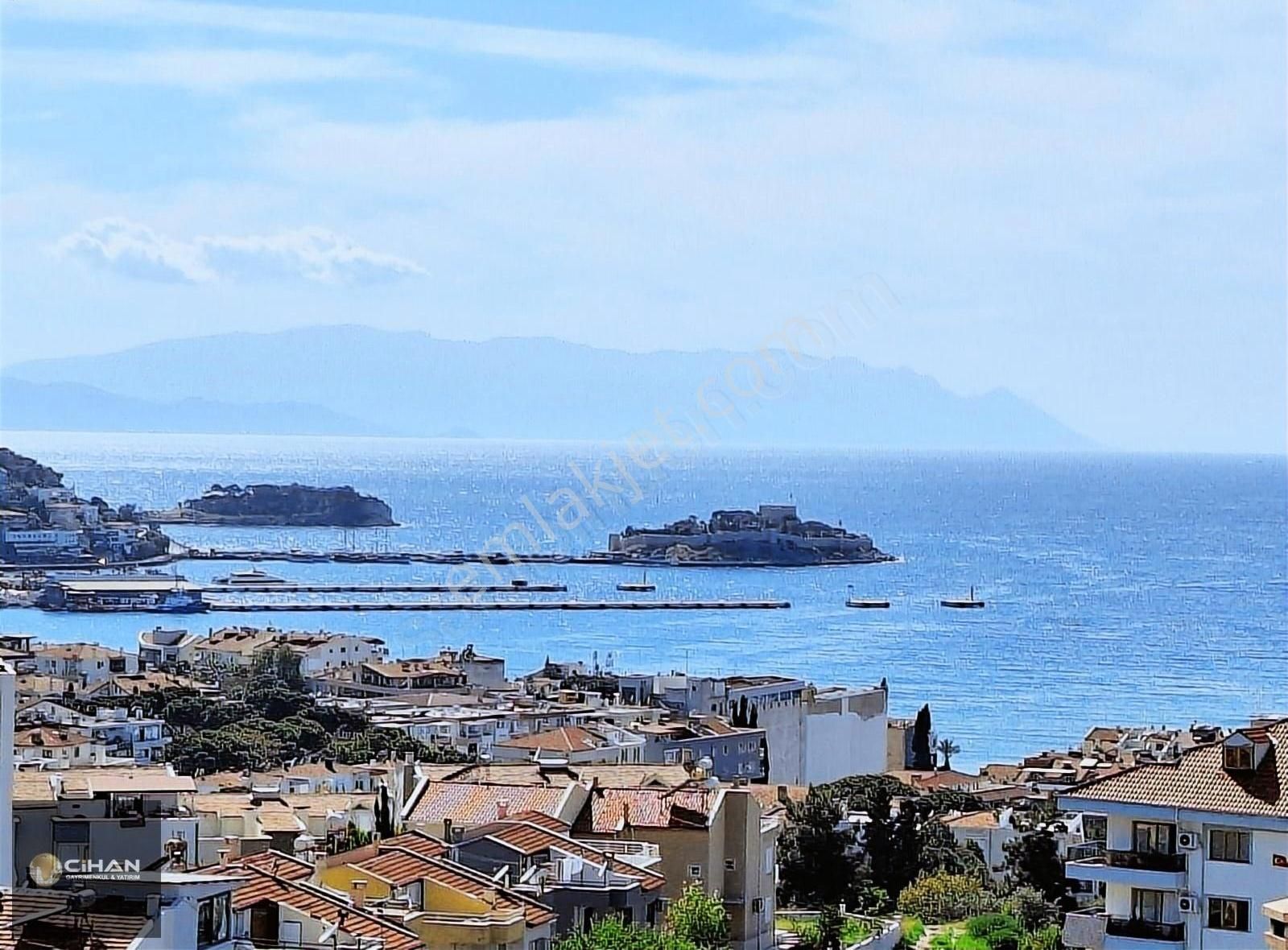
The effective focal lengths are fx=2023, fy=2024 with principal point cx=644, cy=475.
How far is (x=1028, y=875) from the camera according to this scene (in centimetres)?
788

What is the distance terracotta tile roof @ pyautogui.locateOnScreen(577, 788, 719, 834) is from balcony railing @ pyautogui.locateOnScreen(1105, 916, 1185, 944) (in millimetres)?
2309

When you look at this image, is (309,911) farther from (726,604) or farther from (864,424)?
(864,424)

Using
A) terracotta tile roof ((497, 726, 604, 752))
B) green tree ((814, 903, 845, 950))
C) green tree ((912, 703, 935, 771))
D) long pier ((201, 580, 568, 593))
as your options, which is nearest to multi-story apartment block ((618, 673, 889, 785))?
green tree ((912, 703, 935, 771))

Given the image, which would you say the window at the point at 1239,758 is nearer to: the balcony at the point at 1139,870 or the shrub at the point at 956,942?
the balcony at the point at 1139,870

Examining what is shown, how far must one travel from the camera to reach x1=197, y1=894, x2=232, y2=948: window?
2.96 m

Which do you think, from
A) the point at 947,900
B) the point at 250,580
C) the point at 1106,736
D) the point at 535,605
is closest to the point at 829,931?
the point at 947,900

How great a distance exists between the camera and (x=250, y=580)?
131 feet

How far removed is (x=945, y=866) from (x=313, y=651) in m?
13.5

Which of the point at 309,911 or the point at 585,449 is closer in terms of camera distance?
the point at 309,911

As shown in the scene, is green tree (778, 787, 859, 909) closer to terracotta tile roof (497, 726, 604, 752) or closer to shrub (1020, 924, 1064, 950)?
shrub (1020, 924, 1064, 950)

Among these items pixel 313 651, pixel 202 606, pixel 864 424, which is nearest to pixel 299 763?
pixel 313 651

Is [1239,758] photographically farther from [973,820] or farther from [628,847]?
[973,820]

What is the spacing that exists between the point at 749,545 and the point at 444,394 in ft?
119

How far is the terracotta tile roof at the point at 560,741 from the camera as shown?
12648mm
